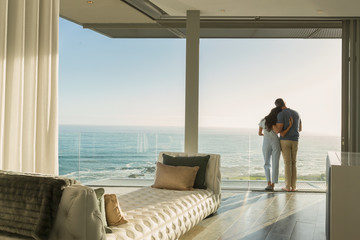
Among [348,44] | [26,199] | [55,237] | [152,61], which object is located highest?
[152,61]

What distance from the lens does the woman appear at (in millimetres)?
6191

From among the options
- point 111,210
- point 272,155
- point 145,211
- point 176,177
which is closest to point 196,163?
point 176,177

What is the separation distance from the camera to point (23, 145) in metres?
3.11

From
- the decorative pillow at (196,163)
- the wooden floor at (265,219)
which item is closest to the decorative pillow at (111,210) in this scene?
the wooden floor at (265,219)

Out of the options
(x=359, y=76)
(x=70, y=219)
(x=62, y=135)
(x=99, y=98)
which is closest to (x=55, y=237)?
(x=70, y=219)

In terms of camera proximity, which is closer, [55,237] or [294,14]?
[55,237]

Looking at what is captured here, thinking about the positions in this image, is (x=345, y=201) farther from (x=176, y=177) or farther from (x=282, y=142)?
(x=282, y=142)

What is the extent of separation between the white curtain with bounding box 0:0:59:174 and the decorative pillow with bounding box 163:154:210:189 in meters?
1.55

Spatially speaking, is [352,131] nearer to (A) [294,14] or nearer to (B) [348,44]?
(B) [348,44]

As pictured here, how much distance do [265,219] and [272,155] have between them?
6.87ft

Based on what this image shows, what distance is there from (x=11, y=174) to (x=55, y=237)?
0.44 metres

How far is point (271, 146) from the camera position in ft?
20.6

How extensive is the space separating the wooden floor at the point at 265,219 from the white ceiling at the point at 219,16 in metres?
2.52

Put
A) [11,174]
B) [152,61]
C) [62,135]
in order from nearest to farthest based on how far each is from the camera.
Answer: [11,174] → [152,61] → [62,135]
